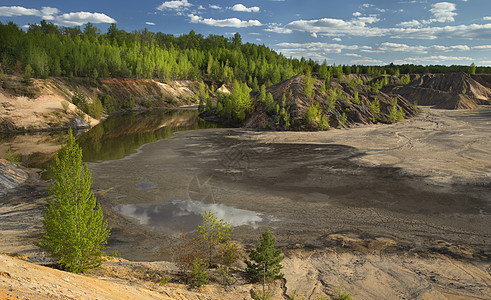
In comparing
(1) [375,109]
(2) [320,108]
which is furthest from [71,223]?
(1) [375,109]

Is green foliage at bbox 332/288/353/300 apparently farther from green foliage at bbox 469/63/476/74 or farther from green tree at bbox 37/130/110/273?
green foliage at bbox 469/63/476/74

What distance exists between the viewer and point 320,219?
2145 centimetres

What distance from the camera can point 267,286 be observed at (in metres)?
13.9

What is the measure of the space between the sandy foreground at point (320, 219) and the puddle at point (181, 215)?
0.72 m

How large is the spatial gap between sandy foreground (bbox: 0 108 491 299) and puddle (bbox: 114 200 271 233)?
716 millimetres

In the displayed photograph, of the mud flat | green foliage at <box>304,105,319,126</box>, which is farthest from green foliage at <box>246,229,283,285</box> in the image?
green foliage at <box>304,105,319,126</box>

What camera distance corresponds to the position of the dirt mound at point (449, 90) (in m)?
122

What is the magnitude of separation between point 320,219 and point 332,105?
5785 centimetres

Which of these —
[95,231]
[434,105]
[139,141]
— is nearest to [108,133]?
[139,141]

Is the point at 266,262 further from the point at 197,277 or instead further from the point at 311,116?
the point at 311,116

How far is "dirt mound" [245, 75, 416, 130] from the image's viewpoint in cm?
7090

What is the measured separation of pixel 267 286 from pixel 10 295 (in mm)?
9784

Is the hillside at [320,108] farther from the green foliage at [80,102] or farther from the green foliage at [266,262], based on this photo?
the green foliage at [266,262]

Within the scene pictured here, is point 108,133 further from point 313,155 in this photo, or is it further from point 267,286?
point 267,286
